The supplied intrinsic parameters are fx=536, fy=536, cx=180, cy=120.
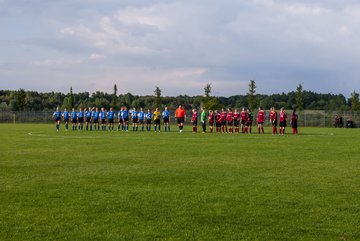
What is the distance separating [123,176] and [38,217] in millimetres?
4477

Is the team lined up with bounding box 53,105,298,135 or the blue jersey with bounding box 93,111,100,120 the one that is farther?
the blue jersey with bounding box 93,111,100,120

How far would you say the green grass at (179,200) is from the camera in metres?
6.97

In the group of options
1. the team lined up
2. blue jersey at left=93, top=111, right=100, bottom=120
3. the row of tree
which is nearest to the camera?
the team lined up

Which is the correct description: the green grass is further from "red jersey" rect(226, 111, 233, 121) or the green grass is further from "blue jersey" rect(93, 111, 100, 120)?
"blue jersey" rect(93, 111, 100, 120)

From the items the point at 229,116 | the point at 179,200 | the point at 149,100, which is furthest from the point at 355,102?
the point at 179,200

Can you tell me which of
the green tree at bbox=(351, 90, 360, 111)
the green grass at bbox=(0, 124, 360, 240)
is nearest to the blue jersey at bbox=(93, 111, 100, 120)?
the green grass at bbox=(0, 124, 360, 240)

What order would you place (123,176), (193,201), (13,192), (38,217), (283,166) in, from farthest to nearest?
(283,166), (123,176), (13,192), (193,201), (38,217)

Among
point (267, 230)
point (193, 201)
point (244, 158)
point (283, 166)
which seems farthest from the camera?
point (244, 158)

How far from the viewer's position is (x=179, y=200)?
29.6 ft

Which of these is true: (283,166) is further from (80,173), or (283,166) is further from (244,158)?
(80,173)

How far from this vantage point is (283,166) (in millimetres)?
14461

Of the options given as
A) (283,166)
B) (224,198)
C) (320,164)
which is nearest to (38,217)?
(224,198)

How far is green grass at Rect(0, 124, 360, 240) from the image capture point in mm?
6973

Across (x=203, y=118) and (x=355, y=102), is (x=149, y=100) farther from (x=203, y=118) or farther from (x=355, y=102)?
(x=203, y=118)
